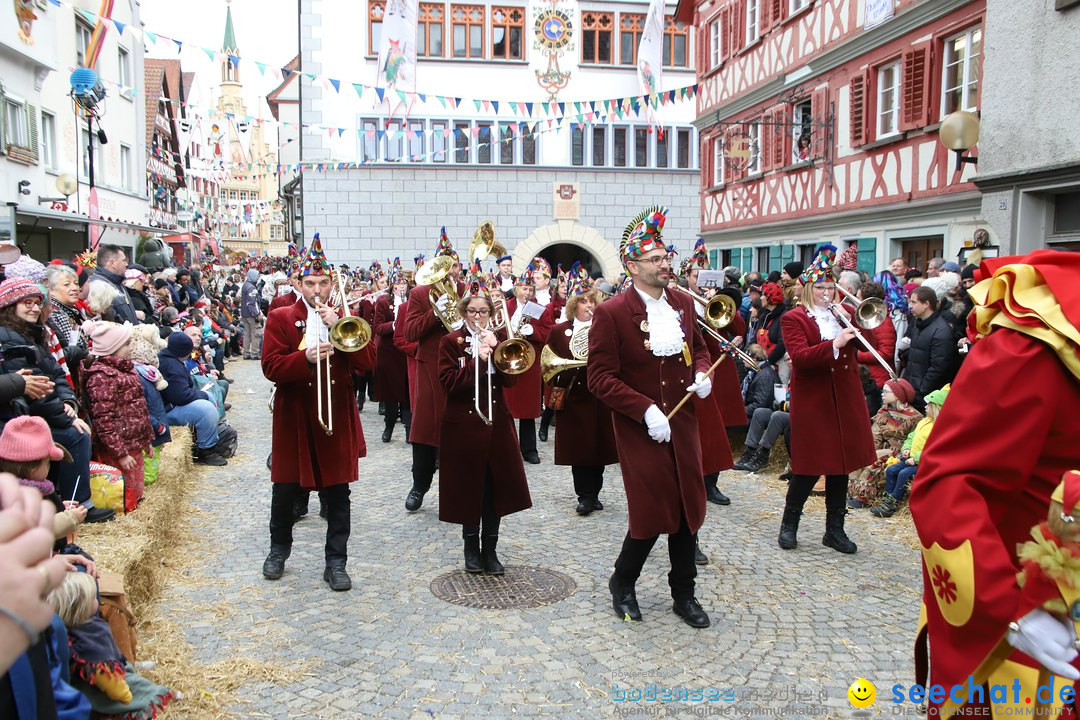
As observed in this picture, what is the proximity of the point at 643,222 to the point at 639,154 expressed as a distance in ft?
76.7

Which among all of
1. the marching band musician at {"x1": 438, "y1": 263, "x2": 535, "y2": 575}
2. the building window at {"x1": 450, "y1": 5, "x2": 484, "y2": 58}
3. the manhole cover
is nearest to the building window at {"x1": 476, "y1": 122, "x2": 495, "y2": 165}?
the building window at {"x1": 450, "y1": 5, "x2": 484, "y2": 58}

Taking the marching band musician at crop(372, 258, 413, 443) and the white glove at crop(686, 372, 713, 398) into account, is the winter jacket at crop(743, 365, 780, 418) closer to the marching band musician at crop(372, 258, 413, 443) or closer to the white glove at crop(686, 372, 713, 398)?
the marching band musician at crop(372, 258, 413, 443)

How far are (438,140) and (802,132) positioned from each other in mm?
12220

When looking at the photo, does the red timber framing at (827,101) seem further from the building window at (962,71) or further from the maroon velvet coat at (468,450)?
the maroon velvet coat at (468,450)

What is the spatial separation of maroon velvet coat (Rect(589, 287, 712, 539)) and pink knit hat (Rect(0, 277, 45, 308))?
367 cm

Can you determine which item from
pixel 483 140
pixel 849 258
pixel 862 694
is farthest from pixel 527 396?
pixel 483 140

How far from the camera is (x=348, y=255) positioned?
26.1 meters

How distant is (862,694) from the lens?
3.92m

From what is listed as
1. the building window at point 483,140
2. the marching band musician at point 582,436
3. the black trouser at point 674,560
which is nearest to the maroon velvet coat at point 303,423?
the black trouser at point 674,560

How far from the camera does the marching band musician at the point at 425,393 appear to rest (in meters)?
7.31

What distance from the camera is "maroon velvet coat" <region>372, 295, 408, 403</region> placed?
10.4 meters

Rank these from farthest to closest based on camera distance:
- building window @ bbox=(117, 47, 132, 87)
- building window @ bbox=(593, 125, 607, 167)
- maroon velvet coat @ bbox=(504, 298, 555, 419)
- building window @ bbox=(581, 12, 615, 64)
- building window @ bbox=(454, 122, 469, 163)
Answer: building window @ bbox=(593, 125, 607, 167) < building window @ bbox=(581, 12, 615, 64) < building window @ bbox=(454, 122, 469, 163) < building window @ bbox=(117, 47, 132, 87) < maroon velvet coat @ bbox=(504, 298, 555, 419)

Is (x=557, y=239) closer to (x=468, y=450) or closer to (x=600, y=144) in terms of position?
(x=600, y=144)

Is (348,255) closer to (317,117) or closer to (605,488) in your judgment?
(317,117)
